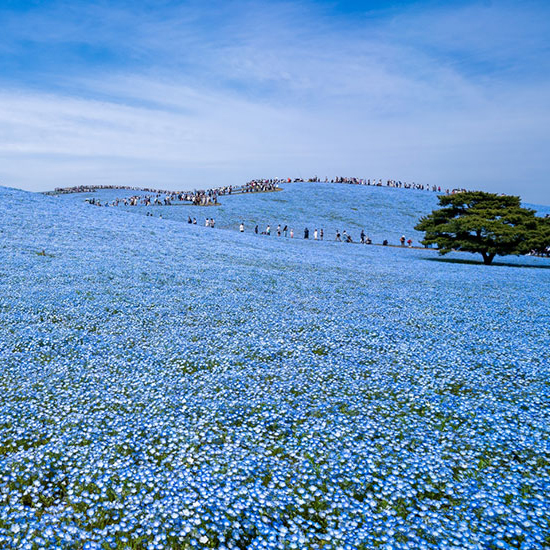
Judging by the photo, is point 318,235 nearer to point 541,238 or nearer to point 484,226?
point 484,226

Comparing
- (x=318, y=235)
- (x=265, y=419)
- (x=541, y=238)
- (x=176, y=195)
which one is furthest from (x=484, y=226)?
(x=176, y=195)

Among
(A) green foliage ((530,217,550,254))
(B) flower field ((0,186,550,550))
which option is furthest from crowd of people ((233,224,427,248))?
(B) flower field ((0,186,550,550))

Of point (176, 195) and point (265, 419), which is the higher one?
point (176, 195)

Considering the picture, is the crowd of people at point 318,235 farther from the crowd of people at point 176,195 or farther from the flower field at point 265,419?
the flower field at point 265,419

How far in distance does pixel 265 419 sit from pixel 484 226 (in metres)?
31.8

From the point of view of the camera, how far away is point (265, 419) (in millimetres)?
7129

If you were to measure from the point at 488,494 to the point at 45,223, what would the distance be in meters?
32.9

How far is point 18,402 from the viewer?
728 cm

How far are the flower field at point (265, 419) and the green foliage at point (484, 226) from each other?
1805 centimetres

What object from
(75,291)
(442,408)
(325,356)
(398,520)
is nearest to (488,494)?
(398,520)

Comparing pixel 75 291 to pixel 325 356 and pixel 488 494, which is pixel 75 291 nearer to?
pixel 325 356

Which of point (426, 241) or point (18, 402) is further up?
point (426, 241)

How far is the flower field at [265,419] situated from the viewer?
15.5ft

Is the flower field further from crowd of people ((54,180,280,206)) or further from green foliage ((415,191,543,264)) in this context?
crowd of people ((54,180,280,206))
